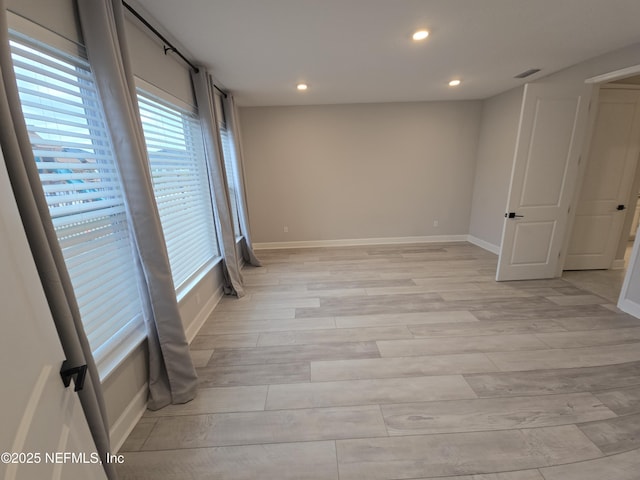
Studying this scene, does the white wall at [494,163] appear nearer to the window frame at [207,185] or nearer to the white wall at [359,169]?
the white wall at [359,169]

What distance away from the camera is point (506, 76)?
3340 mm

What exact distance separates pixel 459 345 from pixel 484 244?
10.7 feet

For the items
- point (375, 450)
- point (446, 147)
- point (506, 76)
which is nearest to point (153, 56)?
point (375, 450)

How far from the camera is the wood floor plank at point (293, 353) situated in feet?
7.06

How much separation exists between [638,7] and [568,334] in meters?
2.56

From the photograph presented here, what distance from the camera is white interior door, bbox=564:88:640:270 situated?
324 cm

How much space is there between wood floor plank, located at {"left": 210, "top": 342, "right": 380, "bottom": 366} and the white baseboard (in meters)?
2.72

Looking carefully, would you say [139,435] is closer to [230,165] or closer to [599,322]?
[230,165]

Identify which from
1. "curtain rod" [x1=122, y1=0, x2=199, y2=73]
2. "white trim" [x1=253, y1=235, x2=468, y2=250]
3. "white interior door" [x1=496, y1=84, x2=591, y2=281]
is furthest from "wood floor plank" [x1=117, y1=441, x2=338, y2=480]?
"white trim" [x1=253, y1=235, x2=468, y2=250]

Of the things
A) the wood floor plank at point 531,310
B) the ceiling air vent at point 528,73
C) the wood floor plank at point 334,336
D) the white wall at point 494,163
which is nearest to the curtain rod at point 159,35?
the wood floor plank at point 334,336

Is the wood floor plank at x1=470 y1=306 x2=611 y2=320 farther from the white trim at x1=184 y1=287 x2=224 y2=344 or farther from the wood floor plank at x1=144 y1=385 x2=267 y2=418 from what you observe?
the white trim at x1=184 y1=287 x2=224 y2=344

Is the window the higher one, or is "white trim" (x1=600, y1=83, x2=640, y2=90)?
"white trim" (x1=600, y1=83, x2=640, y2=90)

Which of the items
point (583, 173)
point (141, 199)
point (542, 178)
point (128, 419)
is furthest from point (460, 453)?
point (583, 173)

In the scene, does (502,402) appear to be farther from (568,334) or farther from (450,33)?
(450,33)
